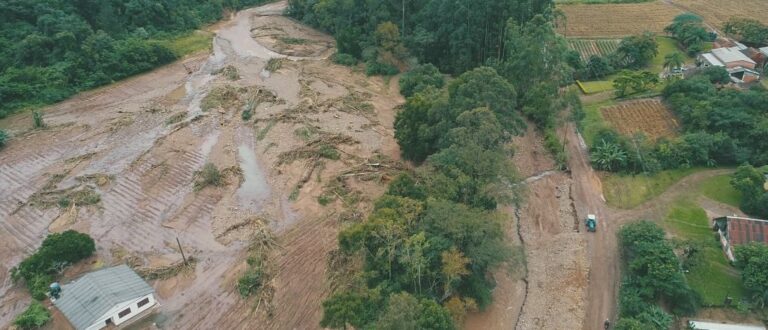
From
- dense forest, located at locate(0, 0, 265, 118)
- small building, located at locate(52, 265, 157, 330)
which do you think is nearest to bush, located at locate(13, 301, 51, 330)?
small building, located at locate(52, 265, 157, 330)

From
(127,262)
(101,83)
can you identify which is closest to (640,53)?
(127,262)

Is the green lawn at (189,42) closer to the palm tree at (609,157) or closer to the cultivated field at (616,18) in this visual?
the cultivated field at (616,18)

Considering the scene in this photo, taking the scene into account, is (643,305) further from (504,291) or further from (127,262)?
(127,262)

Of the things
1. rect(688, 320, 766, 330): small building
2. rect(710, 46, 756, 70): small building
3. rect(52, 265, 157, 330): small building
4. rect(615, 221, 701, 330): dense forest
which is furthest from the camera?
rect(710, 46, 756, 70): small building

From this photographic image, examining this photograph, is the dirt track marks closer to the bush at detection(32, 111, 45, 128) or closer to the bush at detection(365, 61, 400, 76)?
the bush at detection(32, 111, 45, 128)

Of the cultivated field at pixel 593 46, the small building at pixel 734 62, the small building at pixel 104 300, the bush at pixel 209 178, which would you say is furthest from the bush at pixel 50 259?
the small building at pixel 734 62

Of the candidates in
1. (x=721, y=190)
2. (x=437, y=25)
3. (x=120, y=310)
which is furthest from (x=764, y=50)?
(x=120, y=310)
